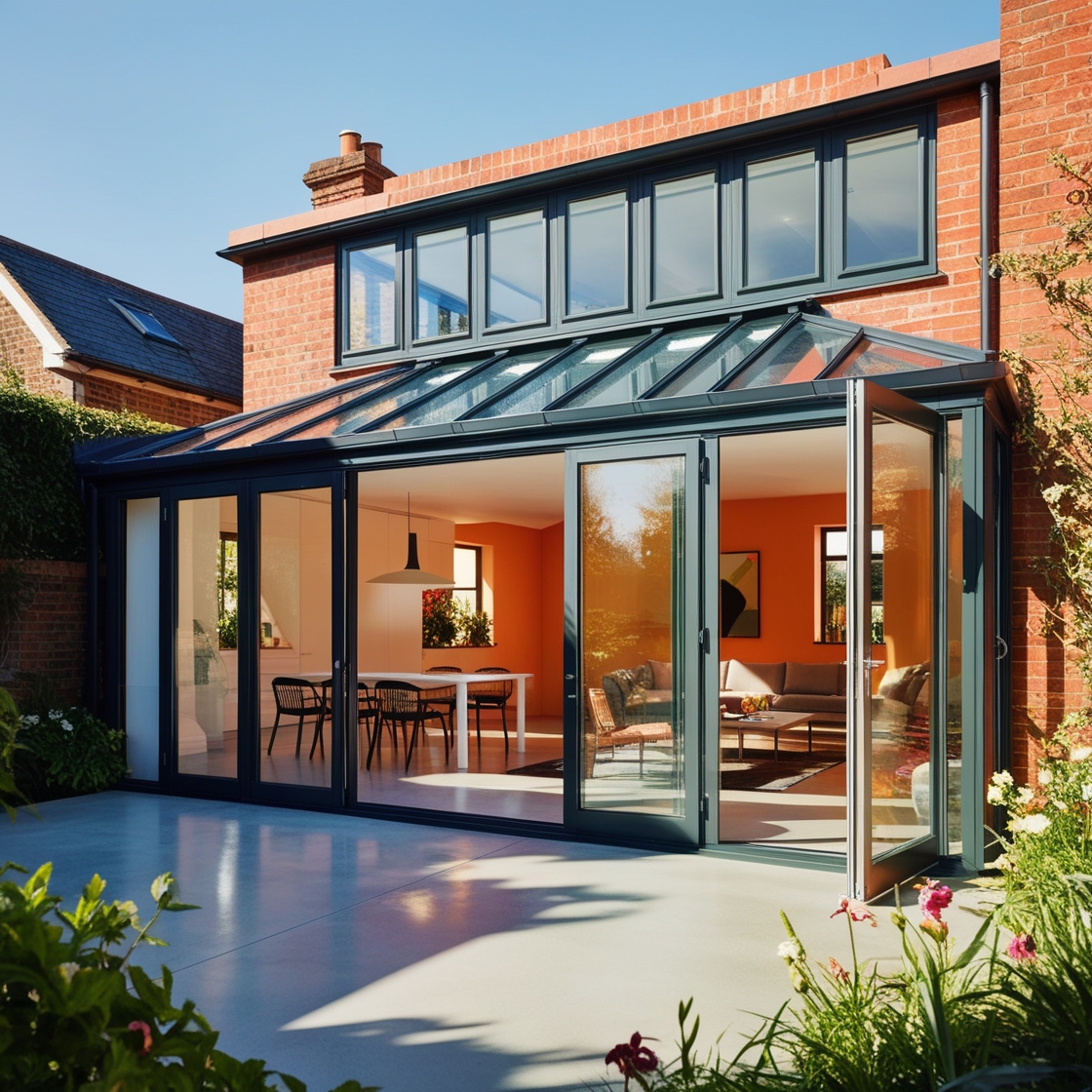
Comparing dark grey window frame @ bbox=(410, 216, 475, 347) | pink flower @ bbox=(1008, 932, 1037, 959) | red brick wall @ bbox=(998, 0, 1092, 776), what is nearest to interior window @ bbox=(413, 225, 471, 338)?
dark grey window frame @ bbox=(410, 216, 475, 347)

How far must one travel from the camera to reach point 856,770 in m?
4.78

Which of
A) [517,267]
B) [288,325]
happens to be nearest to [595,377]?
[517,267]

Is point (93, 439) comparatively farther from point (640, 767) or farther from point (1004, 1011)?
point (1004, 1011)

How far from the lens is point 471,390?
7.69 meters

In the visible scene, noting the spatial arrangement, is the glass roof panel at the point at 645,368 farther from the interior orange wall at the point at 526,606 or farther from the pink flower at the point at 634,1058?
the interior orange wall at the point at 526,606

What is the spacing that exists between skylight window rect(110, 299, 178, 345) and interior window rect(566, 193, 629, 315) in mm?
7894

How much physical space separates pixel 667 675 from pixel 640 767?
59 cm

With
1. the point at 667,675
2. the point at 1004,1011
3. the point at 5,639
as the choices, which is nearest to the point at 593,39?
the point at 667,675

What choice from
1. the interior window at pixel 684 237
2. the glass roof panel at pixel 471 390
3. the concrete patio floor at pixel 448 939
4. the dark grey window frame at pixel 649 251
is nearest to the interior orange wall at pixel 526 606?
the dark grey window frame at pixel 649 251

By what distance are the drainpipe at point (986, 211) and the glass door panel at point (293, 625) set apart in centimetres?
476

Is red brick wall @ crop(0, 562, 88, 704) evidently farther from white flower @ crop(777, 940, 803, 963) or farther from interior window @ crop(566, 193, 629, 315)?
white flower @ crop(777, 940, 803, 963)

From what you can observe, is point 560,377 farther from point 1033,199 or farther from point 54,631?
point 54,631

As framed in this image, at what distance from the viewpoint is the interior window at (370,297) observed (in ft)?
31.2

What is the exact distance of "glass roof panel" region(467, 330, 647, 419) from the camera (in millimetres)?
6832
